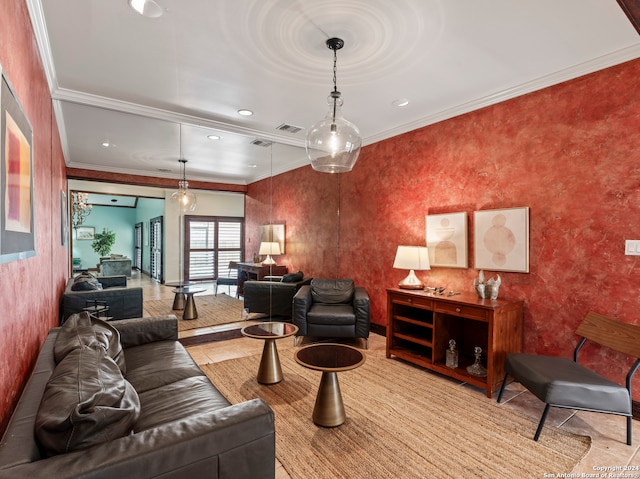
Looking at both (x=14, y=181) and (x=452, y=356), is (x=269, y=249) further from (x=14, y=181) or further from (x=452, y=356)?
(x=14, y=181)

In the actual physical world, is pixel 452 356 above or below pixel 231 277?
below

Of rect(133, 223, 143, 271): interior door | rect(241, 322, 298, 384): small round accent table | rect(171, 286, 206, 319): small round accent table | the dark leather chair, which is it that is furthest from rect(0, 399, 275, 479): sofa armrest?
rect(133, 223, 143, 271): interior door

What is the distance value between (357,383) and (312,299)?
1.67 meters

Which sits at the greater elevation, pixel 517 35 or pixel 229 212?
pixel 517 35

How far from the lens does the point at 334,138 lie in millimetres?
2424

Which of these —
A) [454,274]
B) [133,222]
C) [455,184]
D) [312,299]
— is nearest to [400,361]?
[454,274]

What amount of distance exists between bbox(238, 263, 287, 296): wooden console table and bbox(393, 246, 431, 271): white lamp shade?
1985mm

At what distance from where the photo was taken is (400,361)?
3721 millimetres

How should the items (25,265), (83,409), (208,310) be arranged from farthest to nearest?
(208,310) → (25,265) → (83,409)

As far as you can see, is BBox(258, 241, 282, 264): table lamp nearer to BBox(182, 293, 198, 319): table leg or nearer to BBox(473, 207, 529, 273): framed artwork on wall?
BBox(182, 293, 198, 319): table leg

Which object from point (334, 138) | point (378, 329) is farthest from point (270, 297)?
point (334, 138)

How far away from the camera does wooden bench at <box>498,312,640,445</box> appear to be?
223 cm

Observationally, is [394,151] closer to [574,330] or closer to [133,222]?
[574,330]

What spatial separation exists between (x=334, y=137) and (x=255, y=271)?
3008mm
